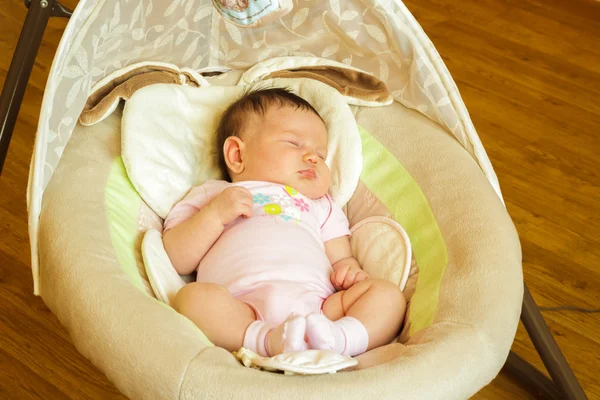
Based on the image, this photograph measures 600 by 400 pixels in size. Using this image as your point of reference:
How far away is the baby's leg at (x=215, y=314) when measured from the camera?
1140mm

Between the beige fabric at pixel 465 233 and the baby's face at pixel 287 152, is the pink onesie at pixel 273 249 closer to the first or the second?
the baby's face at pixel 287 152

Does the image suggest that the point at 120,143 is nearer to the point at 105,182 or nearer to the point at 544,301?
the point at 105,182

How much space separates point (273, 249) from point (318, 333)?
0.29 m

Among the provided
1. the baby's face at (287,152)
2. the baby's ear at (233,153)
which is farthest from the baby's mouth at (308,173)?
the baby's ear at (233,153)

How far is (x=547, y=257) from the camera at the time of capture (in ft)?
6.39

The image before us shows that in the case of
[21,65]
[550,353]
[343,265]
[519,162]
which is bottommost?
[519,162]

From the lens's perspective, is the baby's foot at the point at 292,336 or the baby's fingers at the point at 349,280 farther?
the baby's fingers at the point at 349,280

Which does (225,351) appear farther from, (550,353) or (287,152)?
(550,353)

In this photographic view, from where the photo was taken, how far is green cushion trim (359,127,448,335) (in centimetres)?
121

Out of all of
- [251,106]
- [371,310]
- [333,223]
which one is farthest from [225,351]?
[251,106]

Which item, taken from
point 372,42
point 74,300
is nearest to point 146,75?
point 372,42

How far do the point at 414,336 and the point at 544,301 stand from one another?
79 centimetres

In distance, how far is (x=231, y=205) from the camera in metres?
1.34

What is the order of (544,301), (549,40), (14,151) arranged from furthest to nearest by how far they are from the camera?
(549,40), (14,151), (544,301)
